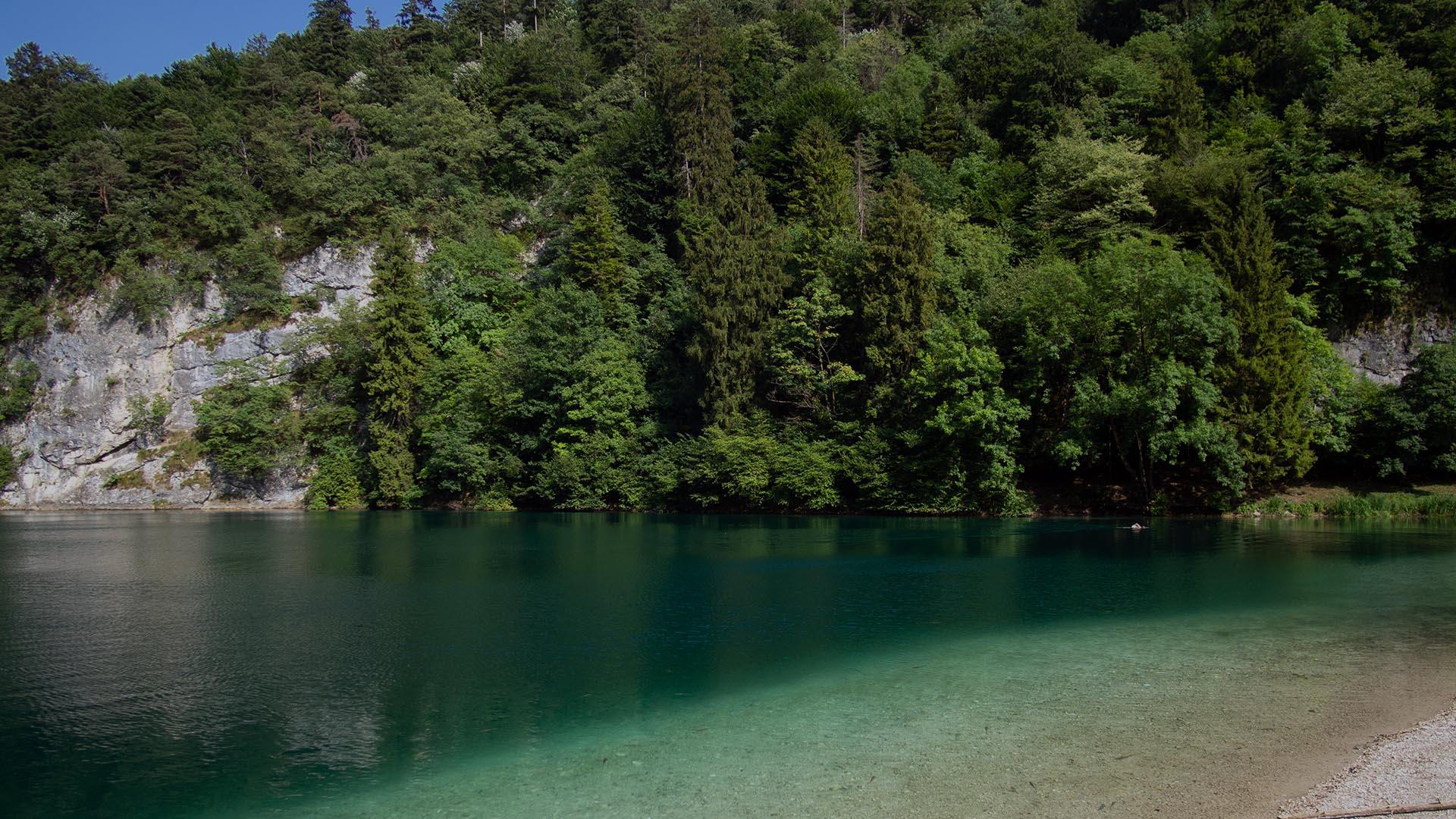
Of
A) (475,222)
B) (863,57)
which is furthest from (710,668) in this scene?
(863,57)

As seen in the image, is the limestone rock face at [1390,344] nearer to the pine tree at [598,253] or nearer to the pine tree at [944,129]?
the pine tree at [944,129]

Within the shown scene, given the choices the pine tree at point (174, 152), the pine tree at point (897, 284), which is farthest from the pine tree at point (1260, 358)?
the pine tree at point (174, 152)

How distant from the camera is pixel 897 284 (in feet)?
141

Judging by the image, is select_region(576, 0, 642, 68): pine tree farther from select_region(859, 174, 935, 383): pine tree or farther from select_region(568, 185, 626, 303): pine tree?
select_region(859, 174, 935, 383): pine tree

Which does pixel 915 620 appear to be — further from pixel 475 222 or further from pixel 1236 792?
pixel 475 222

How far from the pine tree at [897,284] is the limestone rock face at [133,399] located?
3934cm

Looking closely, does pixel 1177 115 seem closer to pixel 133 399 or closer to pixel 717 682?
pixel 717 682

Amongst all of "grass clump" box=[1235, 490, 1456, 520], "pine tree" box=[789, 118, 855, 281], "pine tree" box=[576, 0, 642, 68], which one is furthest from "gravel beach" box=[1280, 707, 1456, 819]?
"pine tree" box=[576, 0, 642, 68]

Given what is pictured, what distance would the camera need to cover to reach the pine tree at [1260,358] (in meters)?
35.2

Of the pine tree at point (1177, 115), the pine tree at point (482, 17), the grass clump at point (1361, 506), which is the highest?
the pine tree at point (482, 17)

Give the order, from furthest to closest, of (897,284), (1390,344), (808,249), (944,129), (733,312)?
(944,129) < (808,249) < (733,312) < (897,284) < (1390,344)

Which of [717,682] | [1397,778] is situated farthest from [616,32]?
[1397,778]

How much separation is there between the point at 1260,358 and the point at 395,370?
49.9 m

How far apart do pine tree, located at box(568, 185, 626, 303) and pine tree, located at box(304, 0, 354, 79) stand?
46.8 metres
